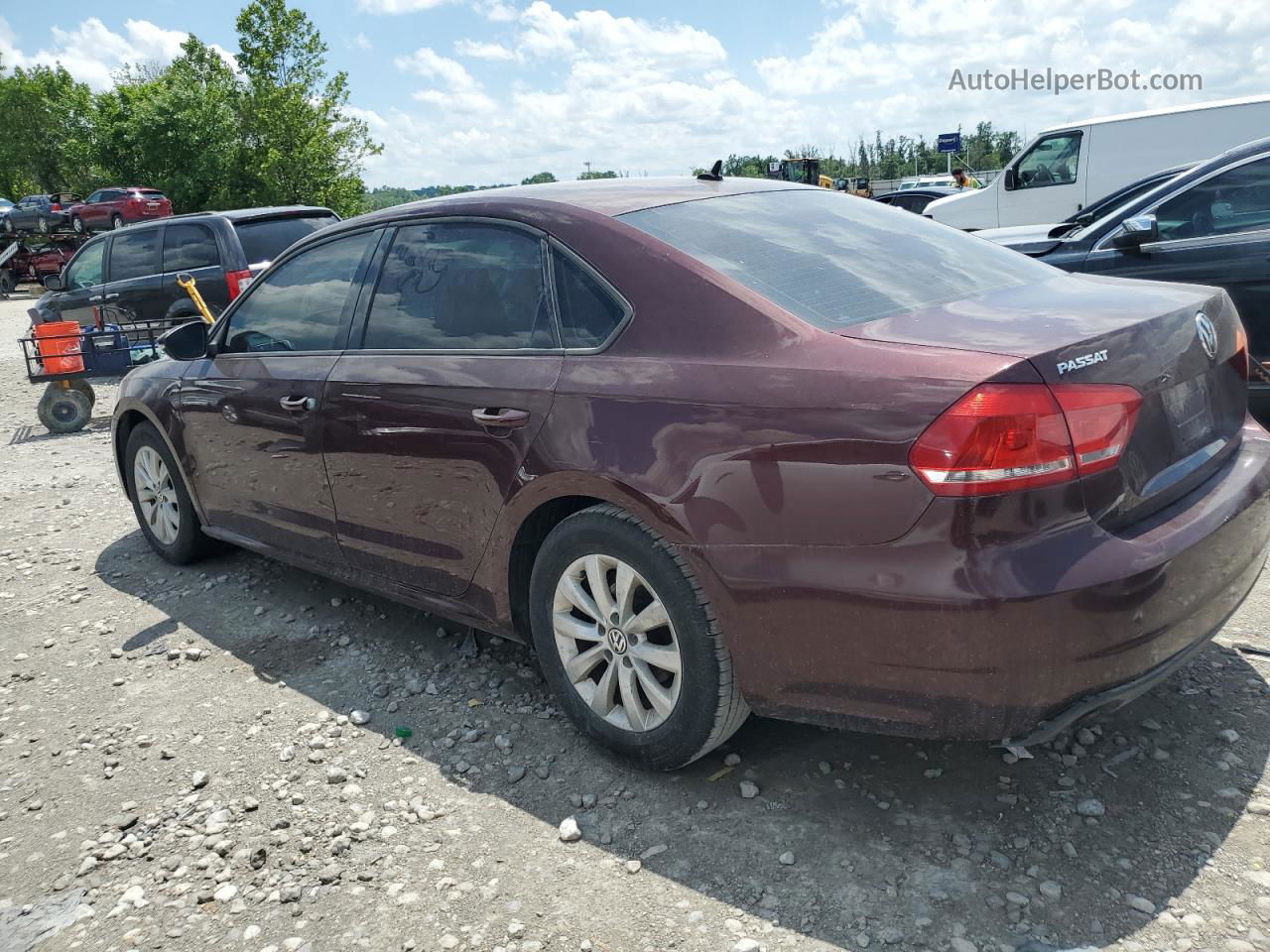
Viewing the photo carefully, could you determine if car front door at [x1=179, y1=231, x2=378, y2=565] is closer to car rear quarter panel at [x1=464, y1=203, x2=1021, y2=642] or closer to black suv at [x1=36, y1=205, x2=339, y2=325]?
car rear quarter panel at [x1=464, y1=203, x2=1021, y2=642]

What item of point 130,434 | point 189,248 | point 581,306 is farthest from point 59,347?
point 581,306

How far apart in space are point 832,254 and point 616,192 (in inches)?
31.6

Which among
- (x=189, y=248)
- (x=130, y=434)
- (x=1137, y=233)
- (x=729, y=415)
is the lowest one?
(x=130, y=434)

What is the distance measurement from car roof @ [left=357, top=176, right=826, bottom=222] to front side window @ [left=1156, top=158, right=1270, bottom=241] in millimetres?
3460

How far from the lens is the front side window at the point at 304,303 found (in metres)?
3.99

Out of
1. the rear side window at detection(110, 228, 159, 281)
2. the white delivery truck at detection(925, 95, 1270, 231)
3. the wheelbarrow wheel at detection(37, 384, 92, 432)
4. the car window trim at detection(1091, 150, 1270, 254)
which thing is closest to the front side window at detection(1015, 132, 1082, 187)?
the white delivery truck at detection(925, 95, 1270, 231)

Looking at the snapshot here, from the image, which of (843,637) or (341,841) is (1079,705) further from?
(341,841)

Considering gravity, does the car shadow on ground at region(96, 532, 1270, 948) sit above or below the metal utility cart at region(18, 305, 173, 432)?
below

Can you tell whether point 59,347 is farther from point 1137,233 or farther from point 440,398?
point 1137,233

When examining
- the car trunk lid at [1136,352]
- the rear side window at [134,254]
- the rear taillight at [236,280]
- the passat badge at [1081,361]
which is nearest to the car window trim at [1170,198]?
the car trunk lid at [1136,352]

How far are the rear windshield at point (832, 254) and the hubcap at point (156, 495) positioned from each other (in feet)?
10.6

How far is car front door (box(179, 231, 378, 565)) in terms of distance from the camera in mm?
3996

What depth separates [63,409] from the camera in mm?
9781

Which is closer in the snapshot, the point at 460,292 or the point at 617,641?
the point at 617,641
